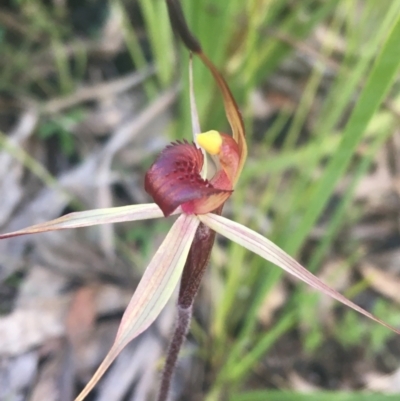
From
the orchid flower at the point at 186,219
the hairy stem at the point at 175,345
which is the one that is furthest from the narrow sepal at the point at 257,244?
the hairy stem at the point at 175,345

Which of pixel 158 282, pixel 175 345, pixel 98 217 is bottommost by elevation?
pixel 175 345

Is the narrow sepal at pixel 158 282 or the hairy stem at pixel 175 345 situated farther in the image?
the hairy stem at pixel 175 345

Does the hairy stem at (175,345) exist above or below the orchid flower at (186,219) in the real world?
below

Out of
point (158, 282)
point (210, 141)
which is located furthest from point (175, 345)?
point (210, 141)

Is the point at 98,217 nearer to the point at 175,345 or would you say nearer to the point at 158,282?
the point at 158,282

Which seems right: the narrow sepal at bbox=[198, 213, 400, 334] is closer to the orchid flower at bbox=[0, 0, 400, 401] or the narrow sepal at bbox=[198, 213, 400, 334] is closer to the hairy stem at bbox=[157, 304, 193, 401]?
the orchid flower at bbox=[0, 0, 400, 401]

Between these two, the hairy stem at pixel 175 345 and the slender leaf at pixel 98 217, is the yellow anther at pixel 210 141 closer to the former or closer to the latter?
the slender leaf at pixel 98 217

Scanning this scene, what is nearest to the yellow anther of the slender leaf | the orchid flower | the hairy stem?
the orchid flower

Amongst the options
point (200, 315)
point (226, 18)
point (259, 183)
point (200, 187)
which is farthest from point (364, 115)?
point (259, 183)
